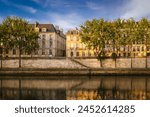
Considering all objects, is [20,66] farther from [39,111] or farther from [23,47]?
[39,111]

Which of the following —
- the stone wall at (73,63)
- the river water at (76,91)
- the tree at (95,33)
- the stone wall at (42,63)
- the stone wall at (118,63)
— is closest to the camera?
the river water at (76,91)

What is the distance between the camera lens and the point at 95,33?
142 ft

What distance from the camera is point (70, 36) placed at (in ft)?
208

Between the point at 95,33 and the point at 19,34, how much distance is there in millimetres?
10184

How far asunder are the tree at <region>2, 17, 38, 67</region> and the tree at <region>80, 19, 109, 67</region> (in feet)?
23.2

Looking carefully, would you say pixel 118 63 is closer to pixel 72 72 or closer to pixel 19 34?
pixel 72 72

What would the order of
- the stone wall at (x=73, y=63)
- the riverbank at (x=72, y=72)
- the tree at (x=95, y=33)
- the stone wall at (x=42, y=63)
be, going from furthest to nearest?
the tree at (x=95, y=33), the stone wall at (x=73, y=63), the stone wall at (x=42, y=63), the riverbank at (x=72, y=72)

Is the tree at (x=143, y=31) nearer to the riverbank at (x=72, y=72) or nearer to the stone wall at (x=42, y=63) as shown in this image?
the riverbank at (x=72, y=72)

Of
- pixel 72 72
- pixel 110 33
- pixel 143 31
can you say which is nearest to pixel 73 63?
pixel 72 72

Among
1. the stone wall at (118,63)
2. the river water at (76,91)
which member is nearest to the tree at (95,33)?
the stone wall at (118,63)

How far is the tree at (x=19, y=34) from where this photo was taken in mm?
43625

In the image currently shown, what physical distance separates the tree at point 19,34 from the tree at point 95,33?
7.08 meters

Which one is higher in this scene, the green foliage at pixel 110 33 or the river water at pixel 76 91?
the green foliage at pixel 110 33

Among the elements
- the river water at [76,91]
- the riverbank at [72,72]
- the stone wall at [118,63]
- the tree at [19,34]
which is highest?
the tree at [19,34]
